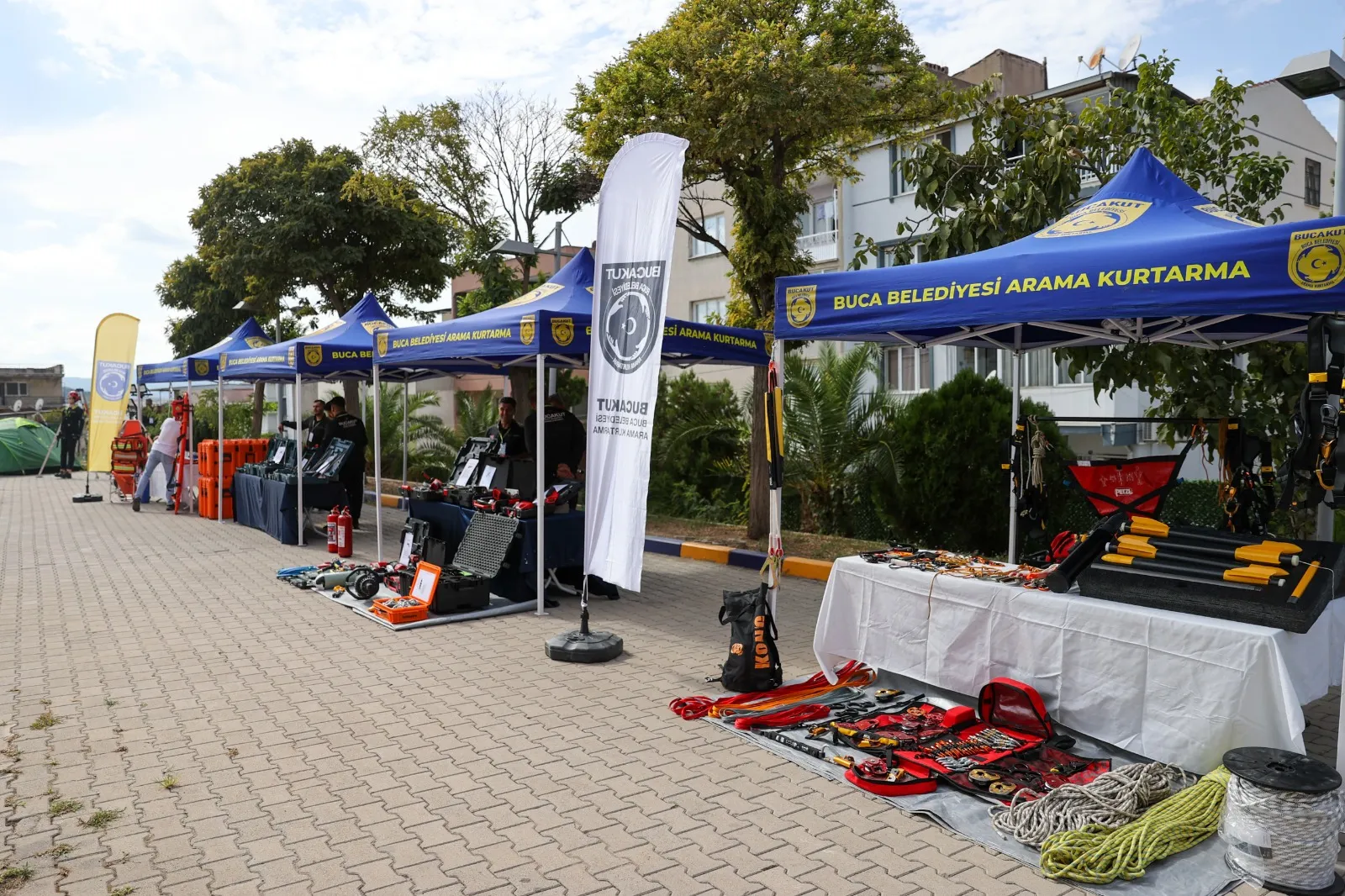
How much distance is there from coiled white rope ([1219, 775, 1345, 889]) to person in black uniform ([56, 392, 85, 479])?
28758 mm

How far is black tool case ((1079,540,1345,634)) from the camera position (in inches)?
166

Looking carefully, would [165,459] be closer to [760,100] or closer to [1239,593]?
[760,100]

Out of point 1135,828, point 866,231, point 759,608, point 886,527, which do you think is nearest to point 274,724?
point 759,608

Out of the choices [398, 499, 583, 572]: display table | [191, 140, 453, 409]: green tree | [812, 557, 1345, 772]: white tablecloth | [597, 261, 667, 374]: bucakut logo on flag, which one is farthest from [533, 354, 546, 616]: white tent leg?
[191, 140, 453, 409]: green tree

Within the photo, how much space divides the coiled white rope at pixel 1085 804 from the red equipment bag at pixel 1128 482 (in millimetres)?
2379

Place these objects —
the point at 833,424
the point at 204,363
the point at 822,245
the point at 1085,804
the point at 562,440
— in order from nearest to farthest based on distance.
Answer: the point at 1085,804 < the point at 562,440 < the point at 833,424 < the point at 204,363 < the point at 822,245

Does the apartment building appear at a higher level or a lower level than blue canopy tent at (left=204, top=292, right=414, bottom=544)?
higher

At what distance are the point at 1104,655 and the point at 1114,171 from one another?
22.1 feet

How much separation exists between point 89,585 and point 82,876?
23.6 feet

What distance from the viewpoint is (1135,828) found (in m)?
3.84

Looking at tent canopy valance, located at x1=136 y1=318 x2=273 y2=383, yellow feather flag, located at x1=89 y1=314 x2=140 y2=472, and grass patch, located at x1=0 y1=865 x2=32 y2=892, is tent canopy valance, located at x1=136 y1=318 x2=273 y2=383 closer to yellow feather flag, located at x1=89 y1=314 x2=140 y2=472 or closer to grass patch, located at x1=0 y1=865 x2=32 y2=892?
yellow feather flag, located at x1=89 y1=314 x2=140 y2=472

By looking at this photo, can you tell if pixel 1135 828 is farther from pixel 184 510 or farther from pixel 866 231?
pixel 866 231

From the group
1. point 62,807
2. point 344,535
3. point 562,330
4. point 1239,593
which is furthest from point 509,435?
point 1239,593

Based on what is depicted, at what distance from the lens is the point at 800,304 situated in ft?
21.1
